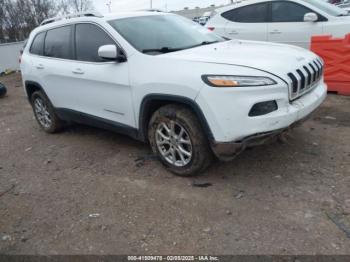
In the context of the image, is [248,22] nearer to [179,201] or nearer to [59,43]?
[59,43]

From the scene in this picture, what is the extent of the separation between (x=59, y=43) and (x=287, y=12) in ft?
15.5

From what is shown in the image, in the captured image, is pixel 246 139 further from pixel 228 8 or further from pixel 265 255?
pixel 228 8

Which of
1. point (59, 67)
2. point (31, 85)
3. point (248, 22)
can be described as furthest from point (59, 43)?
point (248, 22)

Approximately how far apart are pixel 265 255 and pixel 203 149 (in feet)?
4.13

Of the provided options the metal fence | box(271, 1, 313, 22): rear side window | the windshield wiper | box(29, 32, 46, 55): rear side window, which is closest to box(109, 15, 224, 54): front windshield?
the windshield wiper

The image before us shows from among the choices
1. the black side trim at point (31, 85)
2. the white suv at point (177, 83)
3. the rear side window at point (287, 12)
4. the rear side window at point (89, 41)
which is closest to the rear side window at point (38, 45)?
the white suv at point (177, 83)

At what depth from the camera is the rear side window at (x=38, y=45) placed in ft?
18.3

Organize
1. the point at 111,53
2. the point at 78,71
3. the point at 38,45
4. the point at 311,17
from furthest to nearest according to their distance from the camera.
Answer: the point at 311,17 < the point at 38,45 < the point at 78,71 < the point at 111,53

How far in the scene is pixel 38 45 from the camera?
18.6ft

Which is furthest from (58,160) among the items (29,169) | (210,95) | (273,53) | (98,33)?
(273,53)

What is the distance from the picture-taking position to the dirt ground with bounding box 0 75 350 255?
9.47 feet

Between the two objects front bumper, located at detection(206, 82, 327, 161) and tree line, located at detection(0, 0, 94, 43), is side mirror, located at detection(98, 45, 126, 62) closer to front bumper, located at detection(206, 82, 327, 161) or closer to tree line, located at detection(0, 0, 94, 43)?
front bumper, located at detection(206, 82, 327, 161)

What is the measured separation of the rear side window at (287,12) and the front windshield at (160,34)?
3284 millimetres

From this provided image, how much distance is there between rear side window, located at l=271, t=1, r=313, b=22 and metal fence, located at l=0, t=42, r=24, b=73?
43.5ft
